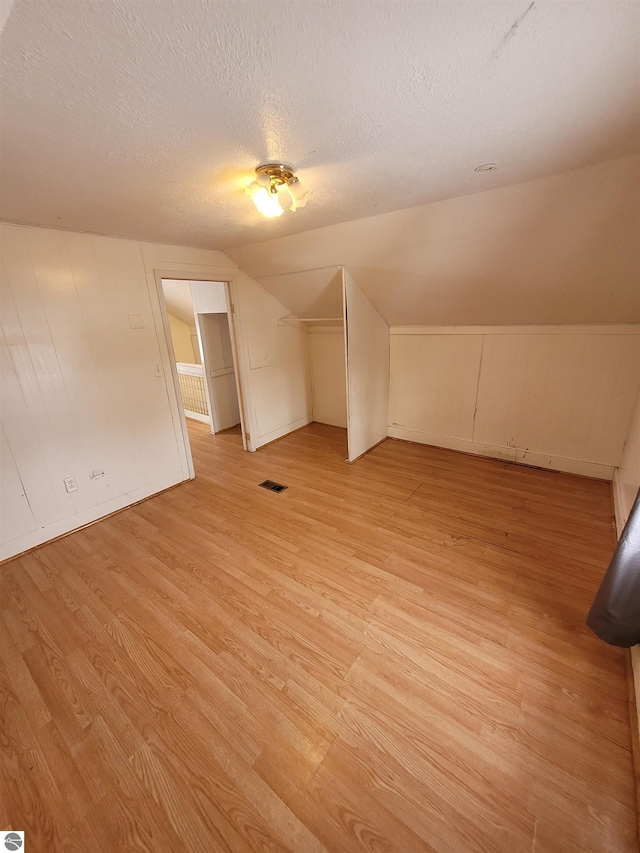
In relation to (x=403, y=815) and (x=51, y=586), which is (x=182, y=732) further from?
(x=51, y=586)

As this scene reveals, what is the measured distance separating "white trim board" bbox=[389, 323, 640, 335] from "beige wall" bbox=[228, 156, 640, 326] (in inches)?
2.6

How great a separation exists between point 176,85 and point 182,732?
224 centimetres

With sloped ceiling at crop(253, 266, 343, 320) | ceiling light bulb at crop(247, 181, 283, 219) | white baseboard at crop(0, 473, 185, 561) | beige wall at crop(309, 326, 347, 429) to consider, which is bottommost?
white baseboard at crop(0, 473, 185, 561)

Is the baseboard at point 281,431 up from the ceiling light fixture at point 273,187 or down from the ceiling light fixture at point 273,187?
down

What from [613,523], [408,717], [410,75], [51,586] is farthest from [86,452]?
[613,523]

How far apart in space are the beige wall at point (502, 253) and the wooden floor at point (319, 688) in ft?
5.52

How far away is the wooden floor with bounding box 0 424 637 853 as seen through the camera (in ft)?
3.36

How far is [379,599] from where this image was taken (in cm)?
181

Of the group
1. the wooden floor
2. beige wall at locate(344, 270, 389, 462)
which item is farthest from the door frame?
beige wall at locate(344, 270, 389, 462)

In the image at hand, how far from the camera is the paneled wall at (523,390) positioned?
8.89ft

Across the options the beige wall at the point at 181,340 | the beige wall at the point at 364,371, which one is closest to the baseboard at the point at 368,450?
the beige wall at the point at 364,371

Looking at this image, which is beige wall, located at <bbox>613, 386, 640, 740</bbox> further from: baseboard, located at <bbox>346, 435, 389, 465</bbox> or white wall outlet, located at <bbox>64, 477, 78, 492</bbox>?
white wall outlet, located at <bbox>64, 477, 78, 492</bbox>

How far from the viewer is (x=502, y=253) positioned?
2209mm

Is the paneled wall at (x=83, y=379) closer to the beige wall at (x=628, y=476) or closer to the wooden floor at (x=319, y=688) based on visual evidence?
the wooden floor at (x=319, y=688)
